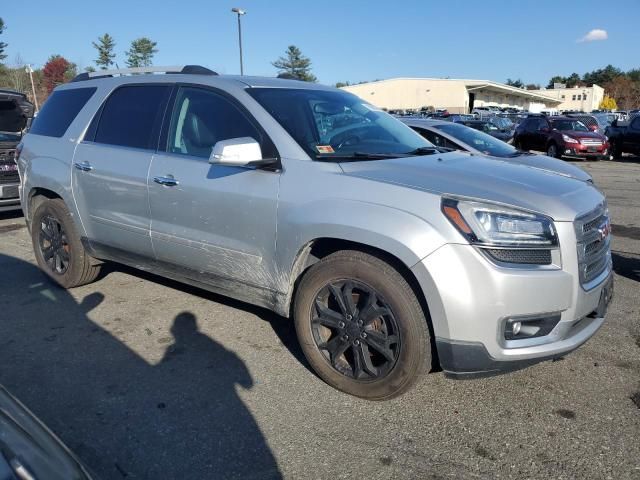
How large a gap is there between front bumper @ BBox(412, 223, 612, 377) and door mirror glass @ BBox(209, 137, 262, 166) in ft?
3.97

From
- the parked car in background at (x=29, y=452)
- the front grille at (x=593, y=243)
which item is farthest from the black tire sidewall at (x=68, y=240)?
the front grille at (x=593, y=243)

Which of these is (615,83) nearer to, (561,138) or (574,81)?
(574,81)

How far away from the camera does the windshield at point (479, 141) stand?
8.55 metres

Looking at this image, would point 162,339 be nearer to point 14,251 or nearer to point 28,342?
point 28,342

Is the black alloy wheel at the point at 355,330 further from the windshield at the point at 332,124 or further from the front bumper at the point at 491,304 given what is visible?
the windshield at the point at 332,124

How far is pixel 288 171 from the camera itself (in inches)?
131

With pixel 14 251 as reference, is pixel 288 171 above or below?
above

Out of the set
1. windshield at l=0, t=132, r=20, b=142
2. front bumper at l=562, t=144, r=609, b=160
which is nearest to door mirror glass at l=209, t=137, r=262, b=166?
windshield at l=0, t=132, r=20, b=142

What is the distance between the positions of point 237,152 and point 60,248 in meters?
2.73

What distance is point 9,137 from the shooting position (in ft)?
29.9

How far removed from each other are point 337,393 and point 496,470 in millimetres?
1027

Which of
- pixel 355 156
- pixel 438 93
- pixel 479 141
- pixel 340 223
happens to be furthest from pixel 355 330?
pixel 438 93

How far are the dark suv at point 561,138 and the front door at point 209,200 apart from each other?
18.7m

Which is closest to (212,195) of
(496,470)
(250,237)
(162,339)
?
(250,237)
